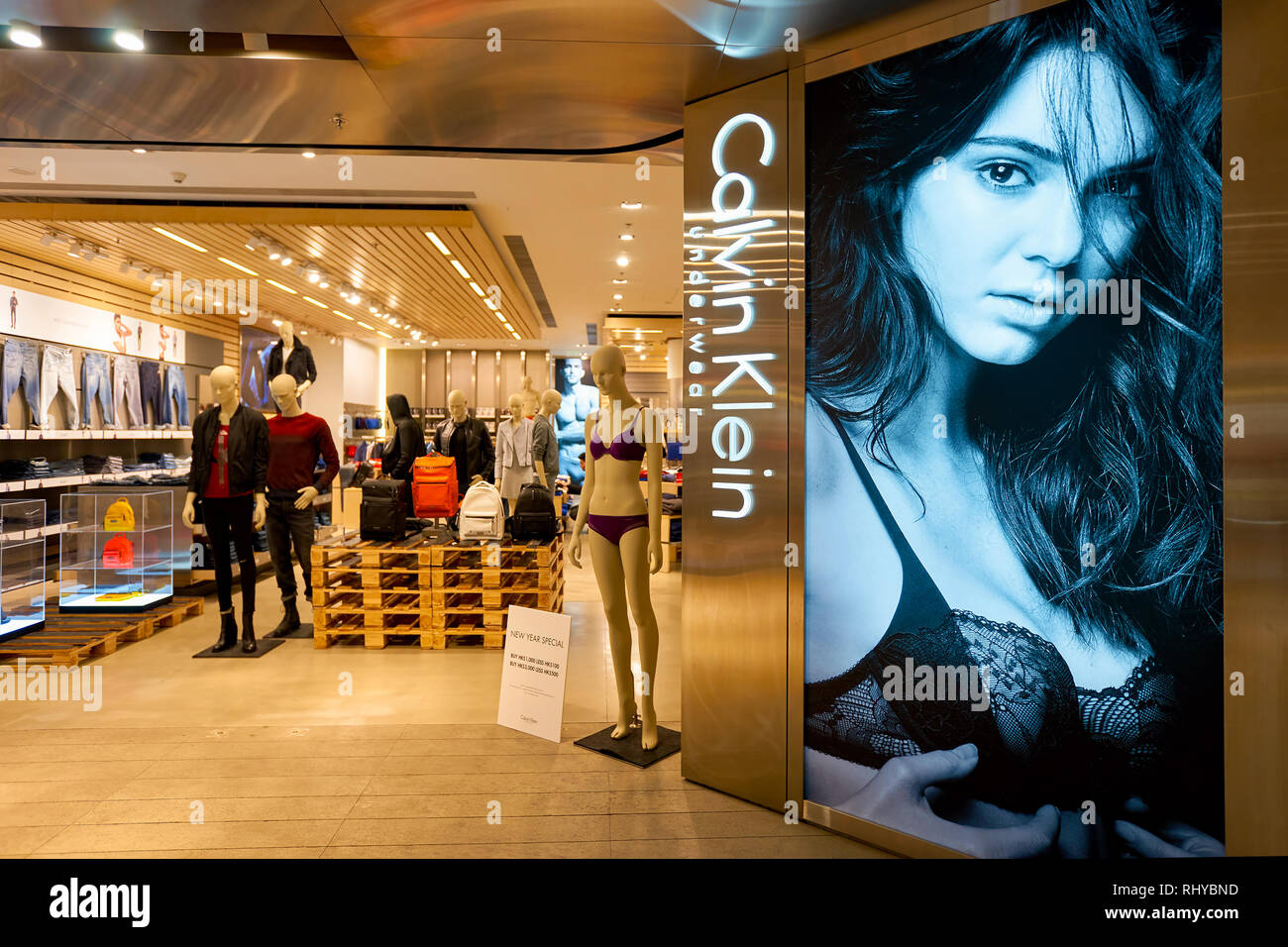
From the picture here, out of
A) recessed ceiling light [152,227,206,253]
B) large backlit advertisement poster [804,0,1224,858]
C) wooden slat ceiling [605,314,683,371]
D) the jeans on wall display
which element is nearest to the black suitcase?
recessed ceiling light [152,227,206,253]

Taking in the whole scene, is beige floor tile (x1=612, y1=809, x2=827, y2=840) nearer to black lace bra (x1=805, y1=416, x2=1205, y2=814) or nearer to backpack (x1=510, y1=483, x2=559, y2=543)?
black lace bra (x1=805, y1=416, x2=1205, y2=814)

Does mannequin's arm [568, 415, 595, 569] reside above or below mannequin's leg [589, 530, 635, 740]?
above

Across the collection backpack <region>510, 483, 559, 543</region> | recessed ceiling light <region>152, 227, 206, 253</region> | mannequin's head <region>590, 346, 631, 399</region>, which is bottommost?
backpack <region>510, 483, 559, 543</region>

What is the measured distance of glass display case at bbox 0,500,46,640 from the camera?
14.7 feet

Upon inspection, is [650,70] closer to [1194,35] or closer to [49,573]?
[1194,35]

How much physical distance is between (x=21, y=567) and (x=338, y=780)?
325 cm

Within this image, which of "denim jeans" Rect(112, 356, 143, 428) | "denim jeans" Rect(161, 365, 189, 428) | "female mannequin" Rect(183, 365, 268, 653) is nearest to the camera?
"female mannequin" Rect(183, 365, 268, 653)

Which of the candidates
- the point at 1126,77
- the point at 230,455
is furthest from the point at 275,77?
the point at 1126,77

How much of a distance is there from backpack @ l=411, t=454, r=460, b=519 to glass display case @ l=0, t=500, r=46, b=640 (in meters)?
2.42

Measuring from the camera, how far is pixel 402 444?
6.48 meters

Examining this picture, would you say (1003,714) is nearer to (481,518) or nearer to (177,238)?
(481,518)

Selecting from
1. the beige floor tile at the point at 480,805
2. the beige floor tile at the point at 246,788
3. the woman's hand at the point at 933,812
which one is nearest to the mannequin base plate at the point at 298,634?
the beige floor tile at the point at 246,788

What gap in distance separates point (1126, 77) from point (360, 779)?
3.69 meters

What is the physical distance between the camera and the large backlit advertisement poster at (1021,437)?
2076 mm
